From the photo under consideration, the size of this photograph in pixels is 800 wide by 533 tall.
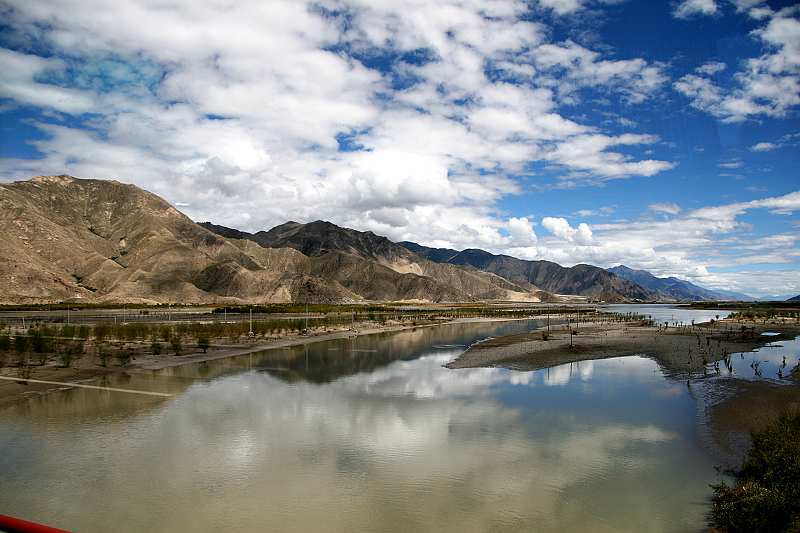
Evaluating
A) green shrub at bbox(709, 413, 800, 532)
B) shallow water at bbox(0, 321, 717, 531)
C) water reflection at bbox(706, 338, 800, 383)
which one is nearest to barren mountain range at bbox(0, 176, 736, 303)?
shallow water at bbox(0, 321, 717, 531)

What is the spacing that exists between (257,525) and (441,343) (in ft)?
122

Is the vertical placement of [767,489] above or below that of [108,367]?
above

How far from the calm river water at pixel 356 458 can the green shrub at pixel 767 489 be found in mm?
594

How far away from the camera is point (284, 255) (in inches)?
6565

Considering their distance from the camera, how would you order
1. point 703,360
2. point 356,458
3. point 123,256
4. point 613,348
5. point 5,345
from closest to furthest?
1. point 356,458
2. point 5,345
3. point 703,360
4. point 613,348
5. point 123,256

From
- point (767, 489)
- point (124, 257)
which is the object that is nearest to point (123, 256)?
point (124, 257)

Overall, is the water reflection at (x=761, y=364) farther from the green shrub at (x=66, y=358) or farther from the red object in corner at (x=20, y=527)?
the green shrub at (x=66, y=358)

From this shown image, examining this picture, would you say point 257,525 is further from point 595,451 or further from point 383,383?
point 383,383

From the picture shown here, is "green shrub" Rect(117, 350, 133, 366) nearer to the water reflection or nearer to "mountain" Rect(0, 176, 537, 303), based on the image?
the water reflection

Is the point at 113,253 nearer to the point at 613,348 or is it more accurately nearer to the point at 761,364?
the point at 613,348

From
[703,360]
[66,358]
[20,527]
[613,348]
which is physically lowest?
[613,348]

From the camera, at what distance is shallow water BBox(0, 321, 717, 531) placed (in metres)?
10.4

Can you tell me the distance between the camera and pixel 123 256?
408 ft

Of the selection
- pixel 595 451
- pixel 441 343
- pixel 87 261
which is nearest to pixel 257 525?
pixel 595 451
